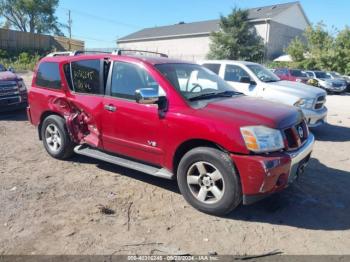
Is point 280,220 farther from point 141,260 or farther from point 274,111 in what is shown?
point 141,260

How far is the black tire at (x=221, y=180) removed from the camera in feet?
13.0

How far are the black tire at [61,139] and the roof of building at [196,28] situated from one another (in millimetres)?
35671

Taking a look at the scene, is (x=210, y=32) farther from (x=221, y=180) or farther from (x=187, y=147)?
(x=221, y=180)

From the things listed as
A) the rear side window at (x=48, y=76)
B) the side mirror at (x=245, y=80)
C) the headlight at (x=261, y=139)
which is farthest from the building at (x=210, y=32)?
the headlight at (x=261, y=139)

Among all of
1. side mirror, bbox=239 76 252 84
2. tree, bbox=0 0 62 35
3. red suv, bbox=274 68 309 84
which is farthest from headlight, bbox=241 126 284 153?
tree, bbox=0 0 62 35

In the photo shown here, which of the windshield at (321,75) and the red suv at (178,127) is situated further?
the windshield at (321,75)

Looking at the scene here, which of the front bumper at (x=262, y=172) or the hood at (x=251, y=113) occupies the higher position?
the hood at (x=251, y=113)

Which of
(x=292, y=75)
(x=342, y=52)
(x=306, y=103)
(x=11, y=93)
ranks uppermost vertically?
(x=342, y=52)

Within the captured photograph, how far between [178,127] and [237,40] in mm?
34129

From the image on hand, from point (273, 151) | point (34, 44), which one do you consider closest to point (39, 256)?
point (273, 151)

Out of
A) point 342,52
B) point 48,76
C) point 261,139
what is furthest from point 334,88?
point 261,139

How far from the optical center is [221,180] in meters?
4.11

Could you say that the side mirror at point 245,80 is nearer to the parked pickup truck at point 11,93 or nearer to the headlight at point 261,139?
the headlight at point 261,139

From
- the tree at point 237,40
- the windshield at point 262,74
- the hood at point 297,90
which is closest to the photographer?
the hood at point 297,90
